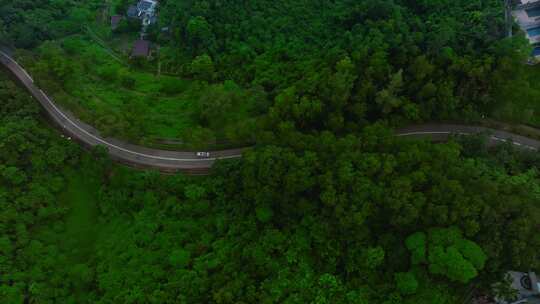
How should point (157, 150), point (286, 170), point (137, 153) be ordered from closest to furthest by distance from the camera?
point (286, 170)
point (137, 153)
point (157, 150)

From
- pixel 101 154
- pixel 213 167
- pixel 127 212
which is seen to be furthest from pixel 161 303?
pixel 101 154

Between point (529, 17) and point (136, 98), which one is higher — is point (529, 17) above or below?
above

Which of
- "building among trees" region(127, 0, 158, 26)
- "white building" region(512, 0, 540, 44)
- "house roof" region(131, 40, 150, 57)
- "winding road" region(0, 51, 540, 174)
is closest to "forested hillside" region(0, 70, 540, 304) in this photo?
"winding road" region(0, 51, 540, 174)

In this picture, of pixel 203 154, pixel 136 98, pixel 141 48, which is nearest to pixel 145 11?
pixel 141 48

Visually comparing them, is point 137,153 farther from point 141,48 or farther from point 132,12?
point 132,12

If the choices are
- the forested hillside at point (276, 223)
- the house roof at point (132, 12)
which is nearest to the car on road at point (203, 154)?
the forested hillside at point (276, 223)

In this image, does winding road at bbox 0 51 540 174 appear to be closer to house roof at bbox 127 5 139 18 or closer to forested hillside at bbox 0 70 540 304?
forested hillside at bbox 0 70 540 304
